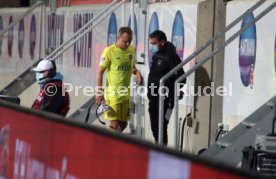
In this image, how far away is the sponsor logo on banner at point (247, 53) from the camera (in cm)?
1294

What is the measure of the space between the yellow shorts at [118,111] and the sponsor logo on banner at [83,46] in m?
3.64

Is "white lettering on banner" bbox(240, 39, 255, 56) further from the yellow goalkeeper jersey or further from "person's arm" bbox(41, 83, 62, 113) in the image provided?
"person's arm" bbox(41, 83, 62, 113)

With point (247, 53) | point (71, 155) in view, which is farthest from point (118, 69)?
point (71, 155)

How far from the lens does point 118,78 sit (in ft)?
48.4

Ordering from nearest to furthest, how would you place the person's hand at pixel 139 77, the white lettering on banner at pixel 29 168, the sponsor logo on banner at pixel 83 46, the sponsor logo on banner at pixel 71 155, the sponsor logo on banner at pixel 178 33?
the sponsor logo on banner at pixel 71 155, the white lettering on banner at pixel 29 168, the person's hand at pixel 139 77, the sponsor logo on banner at pixel 178 33, the sponsor logo on banner at pixel 83 46

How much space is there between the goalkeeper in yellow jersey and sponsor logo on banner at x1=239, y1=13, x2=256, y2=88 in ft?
6.61

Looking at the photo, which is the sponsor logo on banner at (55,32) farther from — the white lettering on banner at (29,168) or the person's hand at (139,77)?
the white lettering on banner at (29,168)

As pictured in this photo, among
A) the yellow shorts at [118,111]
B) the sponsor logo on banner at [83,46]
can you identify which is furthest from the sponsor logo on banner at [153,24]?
the sponsor logo on banner at [83,46]

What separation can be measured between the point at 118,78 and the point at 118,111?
494 millimetres

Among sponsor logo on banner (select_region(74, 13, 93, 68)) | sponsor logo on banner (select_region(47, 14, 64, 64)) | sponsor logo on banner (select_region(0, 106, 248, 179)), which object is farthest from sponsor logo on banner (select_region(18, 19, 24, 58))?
sponsor logo on banner (select_region(0, 106, 248, 179))

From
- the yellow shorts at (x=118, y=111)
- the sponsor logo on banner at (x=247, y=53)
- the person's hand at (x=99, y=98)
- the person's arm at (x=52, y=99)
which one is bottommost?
the yellow shorts at (x=118, y=111)

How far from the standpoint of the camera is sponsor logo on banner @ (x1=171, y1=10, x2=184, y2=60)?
1501 cm

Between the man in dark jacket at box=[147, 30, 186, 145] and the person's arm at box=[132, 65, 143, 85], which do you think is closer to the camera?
the man in dark jacket at box=[147, 30, 186, 145]

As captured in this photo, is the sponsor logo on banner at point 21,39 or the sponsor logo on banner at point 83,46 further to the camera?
the sponsor logo on banner at point 21,39
